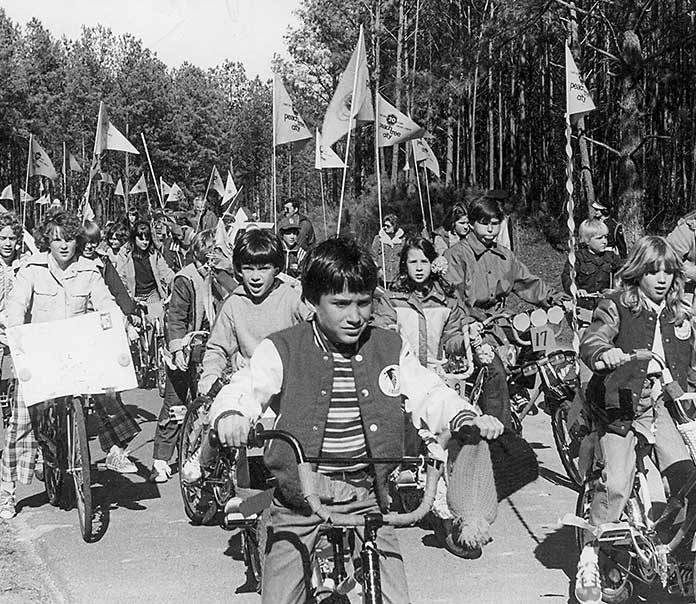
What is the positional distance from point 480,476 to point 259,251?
3051mm

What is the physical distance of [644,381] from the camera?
4.49 metres

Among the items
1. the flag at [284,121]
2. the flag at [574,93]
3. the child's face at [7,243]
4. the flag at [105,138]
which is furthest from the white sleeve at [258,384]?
→ the flag at [105,138]

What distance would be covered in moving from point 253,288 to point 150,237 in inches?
306

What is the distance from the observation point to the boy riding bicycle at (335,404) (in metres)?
3.19

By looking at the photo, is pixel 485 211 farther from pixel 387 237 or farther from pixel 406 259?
pixel 387 237

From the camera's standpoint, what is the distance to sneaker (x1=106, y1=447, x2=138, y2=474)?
24.1 ft

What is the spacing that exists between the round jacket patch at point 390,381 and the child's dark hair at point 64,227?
4.09 metres

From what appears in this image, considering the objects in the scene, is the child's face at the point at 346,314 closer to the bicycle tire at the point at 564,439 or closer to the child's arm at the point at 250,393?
the child's arm at the point at 250,393

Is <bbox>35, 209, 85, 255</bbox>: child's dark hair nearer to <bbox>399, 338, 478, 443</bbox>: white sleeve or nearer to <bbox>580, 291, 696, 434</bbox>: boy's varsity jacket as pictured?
<bbox>580, 291, 696, 434</bbox>: boy's varsity jacket

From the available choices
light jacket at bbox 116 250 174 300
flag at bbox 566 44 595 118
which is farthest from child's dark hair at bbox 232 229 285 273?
light jacket at bbox 116 250 174 300

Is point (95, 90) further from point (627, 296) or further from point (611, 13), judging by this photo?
point (627, 296)

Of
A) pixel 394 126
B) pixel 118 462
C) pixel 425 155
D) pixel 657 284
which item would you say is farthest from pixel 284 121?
pixel 657 284

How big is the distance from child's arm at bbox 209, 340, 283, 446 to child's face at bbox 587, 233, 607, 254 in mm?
7452

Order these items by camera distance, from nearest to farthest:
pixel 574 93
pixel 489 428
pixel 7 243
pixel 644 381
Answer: pixel 489 428
pixel 644 381
pixel 7 243
pixel 574 93
